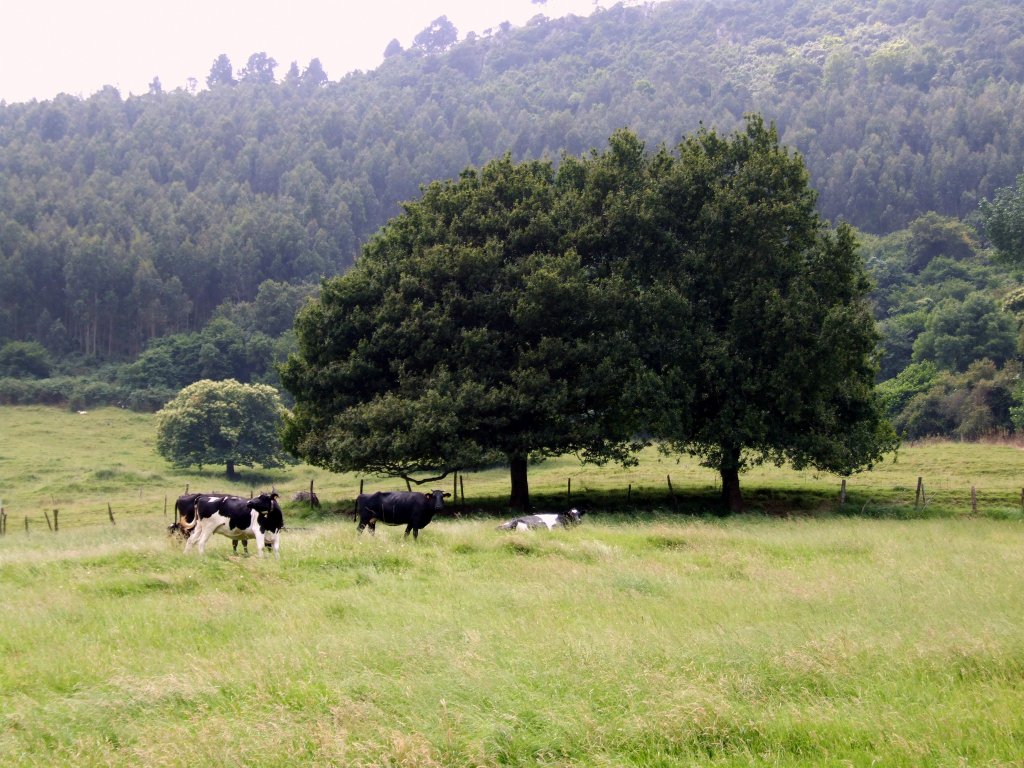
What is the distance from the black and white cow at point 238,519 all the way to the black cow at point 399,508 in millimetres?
3511

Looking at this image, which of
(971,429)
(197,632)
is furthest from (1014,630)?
(971,429)

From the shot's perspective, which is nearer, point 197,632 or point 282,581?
point 197,632

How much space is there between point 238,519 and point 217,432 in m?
56.5

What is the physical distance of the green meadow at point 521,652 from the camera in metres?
7.71

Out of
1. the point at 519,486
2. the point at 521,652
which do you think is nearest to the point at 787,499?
the point at 519,486

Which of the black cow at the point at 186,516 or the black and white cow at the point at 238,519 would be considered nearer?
the black and white cow at the point at 238,519

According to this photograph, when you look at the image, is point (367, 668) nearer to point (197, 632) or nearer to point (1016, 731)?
point (197, 632)

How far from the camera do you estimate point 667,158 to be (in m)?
35.3

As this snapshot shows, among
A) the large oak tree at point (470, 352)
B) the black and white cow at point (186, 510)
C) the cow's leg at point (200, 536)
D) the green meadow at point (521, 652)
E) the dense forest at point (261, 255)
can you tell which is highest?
the dense forest at point (261, 255)

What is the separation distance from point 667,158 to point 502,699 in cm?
2974

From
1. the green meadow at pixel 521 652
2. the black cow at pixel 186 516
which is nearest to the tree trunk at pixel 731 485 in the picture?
the green meadow at pixel 521 652

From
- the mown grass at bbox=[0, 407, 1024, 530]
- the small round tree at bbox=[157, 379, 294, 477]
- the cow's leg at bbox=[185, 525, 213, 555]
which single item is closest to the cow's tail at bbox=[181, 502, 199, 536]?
the cow's leg at bbox=[185, 525, 213, 555]

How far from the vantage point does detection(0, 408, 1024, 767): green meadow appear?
7711mm

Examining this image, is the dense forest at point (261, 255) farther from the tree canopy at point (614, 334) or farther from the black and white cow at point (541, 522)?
the black and white cow at point (541, 522)
